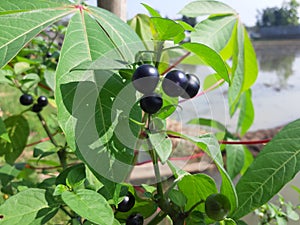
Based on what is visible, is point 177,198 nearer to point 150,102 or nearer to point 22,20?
point 150,102

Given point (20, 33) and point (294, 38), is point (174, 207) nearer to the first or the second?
point (20, 33)

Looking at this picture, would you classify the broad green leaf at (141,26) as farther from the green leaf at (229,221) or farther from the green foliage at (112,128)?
the green leaf at (229,221)

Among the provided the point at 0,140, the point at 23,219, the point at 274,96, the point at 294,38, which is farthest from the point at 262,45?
the point at 23,219

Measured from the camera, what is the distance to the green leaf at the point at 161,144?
0.46m

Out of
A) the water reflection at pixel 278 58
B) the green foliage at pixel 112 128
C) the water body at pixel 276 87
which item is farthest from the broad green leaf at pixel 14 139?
the water reflection at pixel 278 58

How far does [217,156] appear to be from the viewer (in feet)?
1.57

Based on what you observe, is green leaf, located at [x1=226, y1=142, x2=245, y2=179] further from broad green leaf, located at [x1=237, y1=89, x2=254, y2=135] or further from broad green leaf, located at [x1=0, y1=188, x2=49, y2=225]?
broad green leaf, located at [x1=0, y1=188, x2=49, y2=225]

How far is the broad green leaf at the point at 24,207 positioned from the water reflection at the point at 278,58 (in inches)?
147

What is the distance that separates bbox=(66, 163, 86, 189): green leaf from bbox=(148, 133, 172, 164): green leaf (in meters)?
0.13

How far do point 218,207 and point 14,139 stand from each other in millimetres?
576

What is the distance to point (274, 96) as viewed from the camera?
12.3 feet

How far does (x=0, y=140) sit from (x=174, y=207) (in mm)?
508

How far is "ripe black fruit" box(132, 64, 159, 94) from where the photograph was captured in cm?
41

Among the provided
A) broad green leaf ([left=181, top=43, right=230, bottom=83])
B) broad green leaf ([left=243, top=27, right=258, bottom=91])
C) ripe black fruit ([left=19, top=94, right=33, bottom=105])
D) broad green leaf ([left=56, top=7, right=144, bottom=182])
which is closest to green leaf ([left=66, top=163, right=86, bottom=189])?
broad green leaf ([left=56, top=7, right=144, bottom=182])
